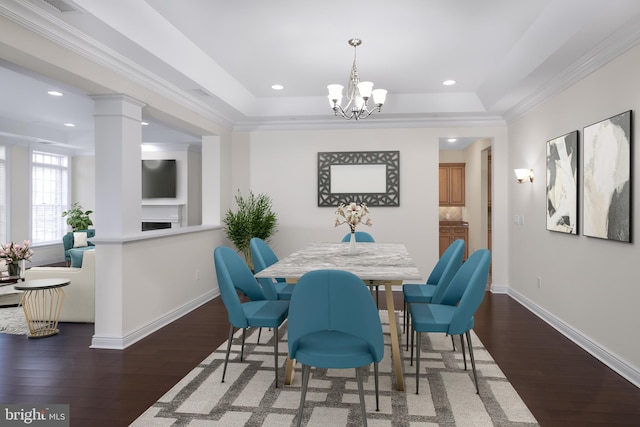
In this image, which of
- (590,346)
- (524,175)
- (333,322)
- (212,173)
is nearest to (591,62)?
(524,175)

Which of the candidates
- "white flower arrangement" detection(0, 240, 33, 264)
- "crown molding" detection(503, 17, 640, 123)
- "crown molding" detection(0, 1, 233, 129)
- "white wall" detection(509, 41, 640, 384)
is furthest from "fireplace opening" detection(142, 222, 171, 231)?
"crown molding" detection(503, 17, 640, 123)

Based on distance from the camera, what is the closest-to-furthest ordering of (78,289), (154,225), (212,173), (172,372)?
(172,372) → (78,289) → (212,173) → (154,225)

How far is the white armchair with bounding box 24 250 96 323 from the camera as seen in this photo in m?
4.30

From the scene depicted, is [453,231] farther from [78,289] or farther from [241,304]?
[78,289]

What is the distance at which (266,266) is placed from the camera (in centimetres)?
374

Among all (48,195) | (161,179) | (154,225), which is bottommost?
(154,225)

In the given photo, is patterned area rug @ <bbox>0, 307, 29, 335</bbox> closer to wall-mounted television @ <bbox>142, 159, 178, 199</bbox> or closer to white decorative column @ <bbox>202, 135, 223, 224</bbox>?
white decorative column @ <bbox>202, 135, 223, 224</bbox>

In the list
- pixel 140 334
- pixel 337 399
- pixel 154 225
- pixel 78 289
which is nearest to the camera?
pixel 337 399

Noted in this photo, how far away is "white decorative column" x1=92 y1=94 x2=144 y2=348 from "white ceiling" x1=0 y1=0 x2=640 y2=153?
485 millimetres

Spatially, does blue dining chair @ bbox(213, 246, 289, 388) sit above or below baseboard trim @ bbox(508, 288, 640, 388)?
above

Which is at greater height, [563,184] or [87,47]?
[87,47]

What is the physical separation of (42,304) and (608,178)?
5285mm

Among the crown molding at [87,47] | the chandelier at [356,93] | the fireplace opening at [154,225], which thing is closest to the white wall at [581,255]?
the chandelier at [356,93]
